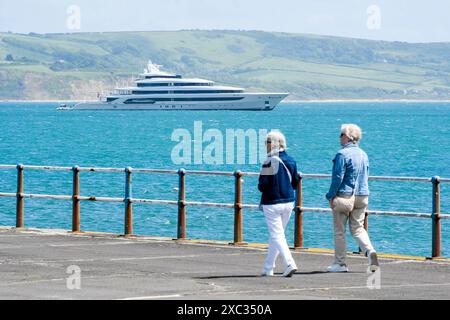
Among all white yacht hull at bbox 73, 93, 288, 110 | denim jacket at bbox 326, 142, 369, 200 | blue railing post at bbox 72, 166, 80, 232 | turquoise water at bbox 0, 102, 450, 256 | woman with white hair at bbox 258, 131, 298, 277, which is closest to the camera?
woman with white hair at bbox 258, 131, 298, 277

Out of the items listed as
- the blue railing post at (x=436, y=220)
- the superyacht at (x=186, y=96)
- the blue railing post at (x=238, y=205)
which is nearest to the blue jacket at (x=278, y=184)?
the blue railing post at (x=436, y=220)

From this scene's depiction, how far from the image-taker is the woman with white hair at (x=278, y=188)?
13523 millimetres

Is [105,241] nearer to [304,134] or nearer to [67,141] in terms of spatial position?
[67,141]

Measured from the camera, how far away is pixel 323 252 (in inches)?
650

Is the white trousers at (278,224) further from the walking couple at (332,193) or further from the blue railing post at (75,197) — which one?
the blue railing post at (75,197)

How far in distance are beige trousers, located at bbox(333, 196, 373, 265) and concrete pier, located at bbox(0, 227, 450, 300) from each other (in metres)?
0.34

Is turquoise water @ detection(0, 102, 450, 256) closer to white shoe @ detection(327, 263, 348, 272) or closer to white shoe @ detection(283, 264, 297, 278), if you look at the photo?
white shoe @ detection(327, 263, 348, 272)

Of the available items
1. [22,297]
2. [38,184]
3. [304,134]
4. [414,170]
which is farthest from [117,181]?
[304,134]

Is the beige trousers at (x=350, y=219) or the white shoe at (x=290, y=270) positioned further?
the beige trousers at (x=350, y=219)

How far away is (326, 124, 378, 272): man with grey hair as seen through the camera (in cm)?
1377

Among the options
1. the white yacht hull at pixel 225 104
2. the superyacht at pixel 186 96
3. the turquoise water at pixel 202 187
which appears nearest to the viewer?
the turquoise water at pixel 202 187

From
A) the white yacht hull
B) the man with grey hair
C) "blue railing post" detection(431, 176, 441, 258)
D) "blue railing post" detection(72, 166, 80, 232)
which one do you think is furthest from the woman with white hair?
the white yacht hull

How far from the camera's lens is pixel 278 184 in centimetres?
1359

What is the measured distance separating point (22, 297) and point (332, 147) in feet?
285
